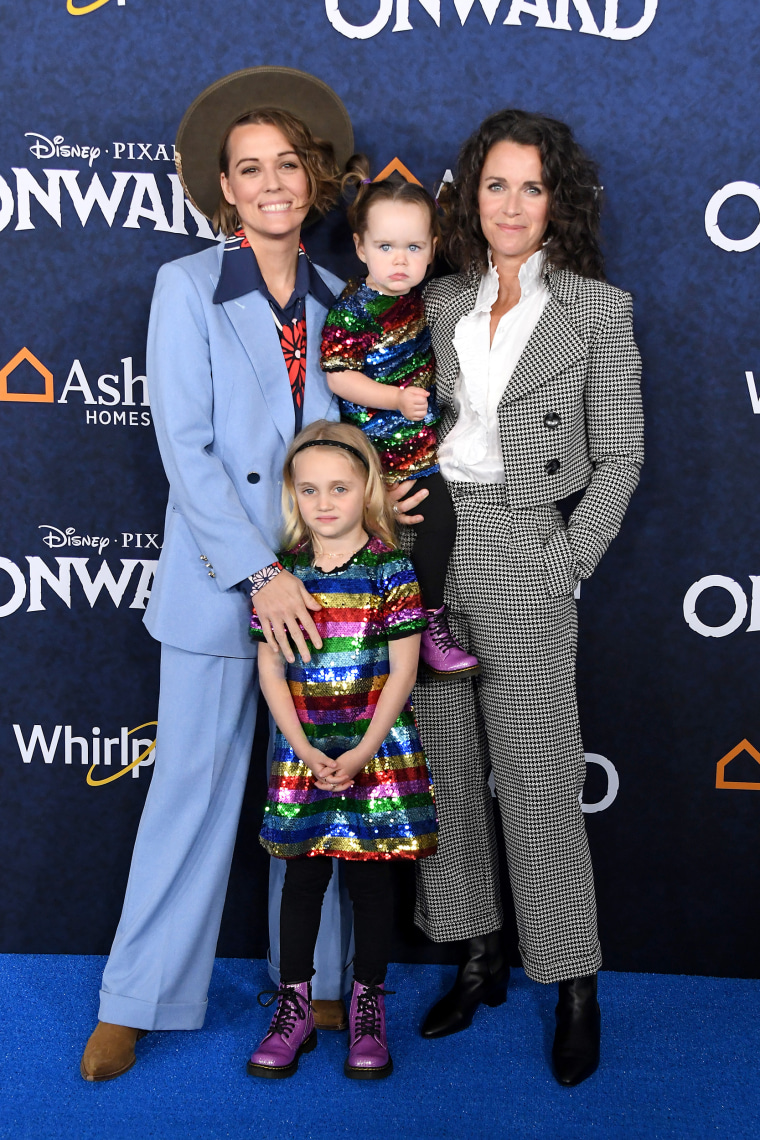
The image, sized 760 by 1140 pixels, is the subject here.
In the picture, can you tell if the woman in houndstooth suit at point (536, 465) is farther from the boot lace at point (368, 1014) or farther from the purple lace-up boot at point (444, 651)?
the boot lace at point (368, 1014)

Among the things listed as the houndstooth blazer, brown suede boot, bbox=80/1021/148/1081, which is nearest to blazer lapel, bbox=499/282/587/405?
the houndstooth blazer

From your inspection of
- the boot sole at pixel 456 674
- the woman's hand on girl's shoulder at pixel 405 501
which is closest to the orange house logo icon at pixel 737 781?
the boot sole at pixel 456 674

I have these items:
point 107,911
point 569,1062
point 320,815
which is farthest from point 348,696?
point 107,911

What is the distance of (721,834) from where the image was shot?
93.2 inches

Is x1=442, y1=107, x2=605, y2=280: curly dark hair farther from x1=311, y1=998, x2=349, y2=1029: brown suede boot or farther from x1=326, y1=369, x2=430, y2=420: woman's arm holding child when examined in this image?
x1=311, y1=998, x2=349, y2=1029: brown suede boot

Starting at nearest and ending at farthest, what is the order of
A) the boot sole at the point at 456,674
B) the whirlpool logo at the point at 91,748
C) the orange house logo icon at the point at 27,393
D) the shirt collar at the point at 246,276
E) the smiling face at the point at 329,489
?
the smiling face at the point at 329,489, the shirt collar at the point at 246,276, the boot sole at the point at 456,674, the orange house logo icon at the point at 27,393, the whirlpool logo at the point at 91,748

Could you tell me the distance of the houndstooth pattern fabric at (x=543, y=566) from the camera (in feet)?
6.25

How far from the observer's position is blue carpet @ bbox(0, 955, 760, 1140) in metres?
1.84

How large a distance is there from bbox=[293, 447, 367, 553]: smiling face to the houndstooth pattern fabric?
246 millimetres

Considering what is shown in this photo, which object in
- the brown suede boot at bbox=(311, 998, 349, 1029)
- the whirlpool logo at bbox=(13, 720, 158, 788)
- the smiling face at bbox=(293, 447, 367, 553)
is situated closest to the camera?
the smiling face at bbox=(293, 447, 367, 553)

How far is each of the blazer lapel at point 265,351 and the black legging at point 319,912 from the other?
861mm

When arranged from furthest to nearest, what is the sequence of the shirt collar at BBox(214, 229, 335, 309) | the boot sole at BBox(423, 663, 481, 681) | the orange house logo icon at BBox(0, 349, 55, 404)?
1. the orange house logo icon at BBox(0, 349, 55, 404)
2. the boot sole at BBox(423, 663, 481, 681)
3. the shirt collar at BBox(214, 229, 335, 309)

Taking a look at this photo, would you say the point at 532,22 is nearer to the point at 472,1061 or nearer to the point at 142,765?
the point at 142,765

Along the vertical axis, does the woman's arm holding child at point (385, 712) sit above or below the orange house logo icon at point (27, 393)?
below
